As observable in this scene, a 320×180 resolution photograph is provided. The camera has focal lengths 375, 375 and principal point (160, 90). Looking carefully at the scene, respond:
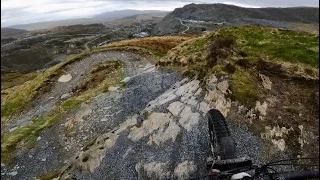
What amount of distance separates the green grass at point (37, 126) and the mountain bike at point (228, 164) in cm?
1945

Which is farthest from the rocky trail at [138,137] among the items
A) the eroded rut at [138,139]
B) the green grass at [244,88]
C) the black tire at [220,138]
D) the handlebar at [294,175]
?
the handlebar at [294,175]

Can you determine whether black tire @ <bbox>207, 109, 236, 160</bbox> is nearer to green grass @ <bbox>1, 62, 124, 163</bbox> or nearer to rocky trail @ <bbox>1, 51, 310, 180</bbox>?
rocky trail @ <bbox>1, 51, 310, 180</bbox>

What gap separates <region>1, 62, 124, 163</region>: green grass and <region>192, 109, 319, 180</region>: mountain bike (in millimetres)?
19450

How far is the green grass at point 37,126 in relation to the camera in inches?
1358

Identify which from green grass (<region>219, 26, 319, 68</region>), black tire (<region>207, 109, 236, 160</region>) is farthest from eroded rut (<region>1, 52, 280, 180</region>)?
green grass (<region>219, 26, 319, 68</region>)

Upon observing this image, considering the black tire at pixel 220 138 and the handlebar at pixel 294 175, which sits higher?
the handlebar at pixel 294 175

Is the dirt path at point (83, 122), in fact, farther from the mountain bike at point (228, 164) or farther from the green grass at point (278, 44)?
the mountain bike at point (228, 164)

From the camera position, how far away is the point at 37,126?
125 feet

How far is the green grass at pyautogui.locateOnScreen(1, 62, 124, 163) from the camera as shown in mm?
34500

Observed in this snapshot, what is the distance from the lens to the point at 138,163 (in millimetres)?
25047

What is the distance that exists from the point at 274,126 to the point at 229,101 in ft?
12.5

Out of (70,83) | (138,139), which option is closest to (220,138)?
(138,139)

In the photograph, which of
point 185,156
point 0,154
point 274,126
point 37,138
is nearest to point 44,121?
point 37,138

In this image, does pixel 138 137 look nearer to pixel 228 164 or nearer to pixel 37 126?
pixel 228 164
